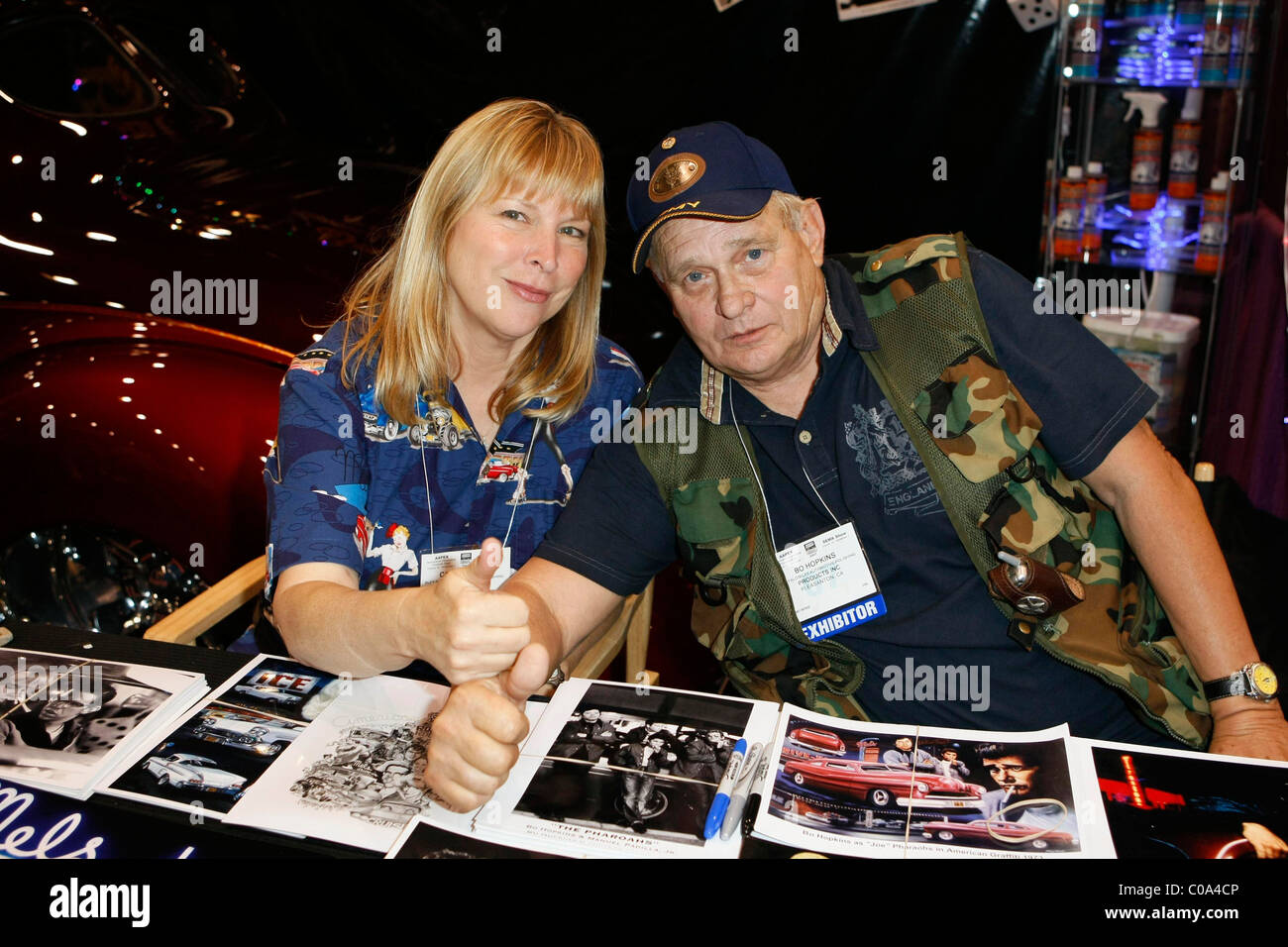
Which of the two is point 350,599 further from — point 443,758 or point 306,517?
point 443,758

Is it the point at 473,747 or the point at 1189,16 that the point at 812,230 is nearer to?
the point at 473,747

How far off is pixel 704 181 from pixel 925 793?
95cm

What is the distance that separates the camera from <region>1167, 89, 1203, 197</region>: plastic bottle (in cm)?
353

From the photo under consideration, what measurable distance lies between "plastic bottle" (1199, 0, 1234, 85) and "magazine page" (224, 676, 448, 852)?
11.1 ft

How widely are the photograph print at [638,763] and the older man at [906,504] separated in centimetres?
27

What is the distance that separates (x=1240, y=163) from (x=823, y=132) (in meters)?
1.65

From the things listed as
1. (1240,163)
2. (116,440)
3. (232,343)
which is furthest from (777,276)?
(1240,163)

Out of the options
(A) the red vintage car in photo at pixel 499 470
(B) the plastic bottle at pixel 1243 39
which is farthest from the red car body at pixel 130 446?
(B) the plastic bottle at pixel 1243 39

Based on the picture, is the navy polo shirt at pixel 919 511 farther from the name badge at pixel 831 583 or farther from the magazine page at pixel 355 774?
the magazine page at pixel 355 774

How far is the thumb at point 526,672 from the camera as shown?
123cm

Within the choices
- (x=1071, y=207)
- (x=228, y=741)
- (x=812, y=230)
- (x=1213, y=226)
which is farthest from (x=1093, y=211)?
(x=228, y=741)

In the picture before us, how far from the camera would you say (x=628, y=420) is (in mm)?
1773

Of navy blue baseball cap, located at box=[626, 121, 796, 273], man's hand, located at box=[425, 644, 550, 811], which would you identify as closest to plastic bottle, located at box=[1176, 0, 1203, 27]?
navy blue baseball cap, located at box=[626, 121, 796, 273]

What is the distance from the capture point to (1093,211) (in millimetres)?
3779
